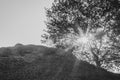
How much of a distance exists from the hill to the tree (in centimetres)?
909

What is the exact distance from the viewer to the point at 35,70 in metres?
15.6

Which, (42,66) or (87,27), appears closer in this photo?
(42,66)

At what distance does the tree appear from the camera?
26516 millimetres

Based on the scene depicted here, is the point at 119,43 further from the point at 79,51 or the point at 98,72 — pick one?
the point at 98,72

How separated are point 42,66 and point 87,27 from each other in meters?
14.7

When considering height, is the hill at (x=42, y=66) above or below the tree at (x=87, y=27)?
below

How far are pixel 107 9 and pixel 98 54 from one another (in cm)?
1094

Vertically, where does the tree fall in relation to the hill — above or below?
above

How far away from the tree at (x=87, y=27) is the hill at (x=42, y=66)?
9086 mm

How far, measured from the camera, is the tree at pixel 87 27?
26.5 metres

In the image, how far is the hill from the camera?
14.7m

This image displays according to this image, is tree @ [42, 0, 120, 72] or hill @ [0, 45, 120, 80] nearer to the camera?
hill @ [0, 45, 120, 80]

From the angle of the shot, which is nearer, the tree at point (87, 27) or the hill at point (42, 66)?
the hill at point (42, 66)

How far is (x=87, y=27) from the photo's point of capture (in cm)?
2834
